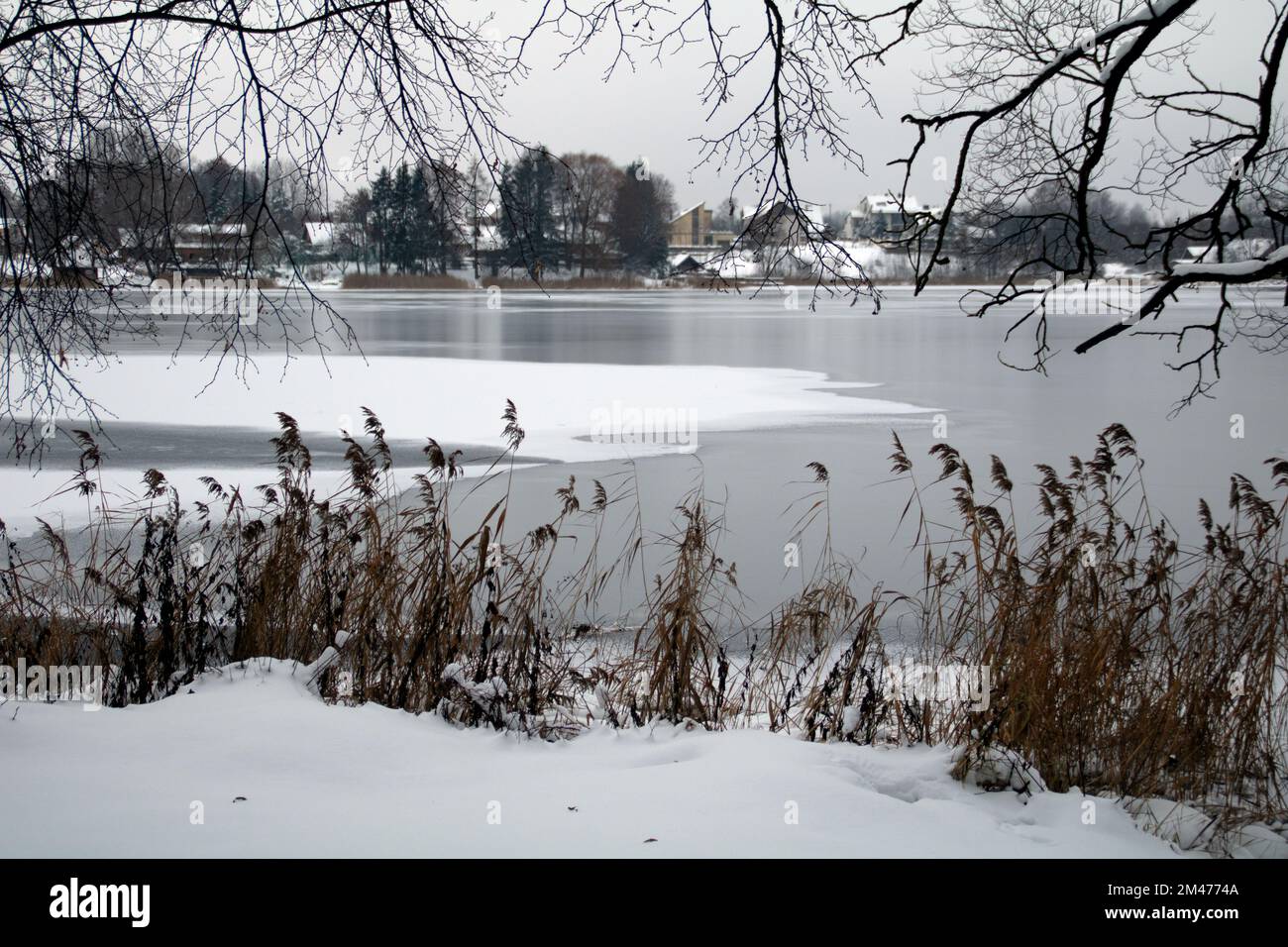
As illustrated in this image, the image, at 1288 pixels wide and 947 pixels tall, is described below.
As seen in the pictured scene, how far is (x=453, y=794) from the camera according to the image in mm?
3318

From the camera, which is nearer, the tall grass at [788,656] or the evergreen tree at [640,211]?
the tall grass at [788,656]

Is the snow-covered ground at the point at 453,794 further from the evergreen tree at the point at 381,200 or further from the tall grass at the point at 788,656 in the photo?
the evergreen tree at the point at 381,200

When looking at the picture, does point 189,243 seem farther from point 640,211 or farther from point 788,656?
point 640,211

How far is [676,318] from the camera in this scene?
114ft

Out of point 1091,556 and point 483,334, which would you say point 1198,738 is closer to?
→ point 1091,556

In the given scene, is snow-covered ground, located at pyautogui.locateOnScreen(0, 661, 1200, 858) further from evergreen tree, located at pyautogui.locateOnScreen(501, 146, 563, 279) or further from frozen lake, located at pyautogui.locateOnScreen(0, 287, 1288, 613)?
frozen lake, located at pyautogui.locateOnScreen(0, 287, 1288, 613)

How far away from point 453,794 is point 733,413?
1150cm

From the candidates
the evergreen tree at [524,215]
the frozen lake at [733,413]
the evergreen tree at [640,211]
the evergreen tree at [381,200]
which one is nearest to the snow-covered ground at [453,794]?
the evergreen tree at [524,215]

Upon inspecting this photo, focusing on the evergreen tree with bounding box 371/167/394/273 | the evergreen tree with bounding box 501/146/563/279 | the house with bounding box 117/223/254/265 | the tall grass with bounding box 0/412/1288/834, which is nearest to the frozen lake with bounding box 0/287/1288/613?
the evergreen tree with bounding box 371/167/394/273

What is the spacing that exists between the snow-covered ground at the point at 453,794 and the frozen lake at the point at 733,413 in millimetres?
3176

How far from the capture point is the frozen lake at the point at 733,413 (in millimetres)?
9406

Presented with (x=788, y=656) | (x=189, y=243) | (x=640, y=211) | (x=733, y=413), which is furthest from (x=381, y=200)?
(x=733, y=413)

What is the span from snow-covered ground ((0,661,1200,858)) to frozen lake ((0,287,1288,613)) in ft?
10.4
